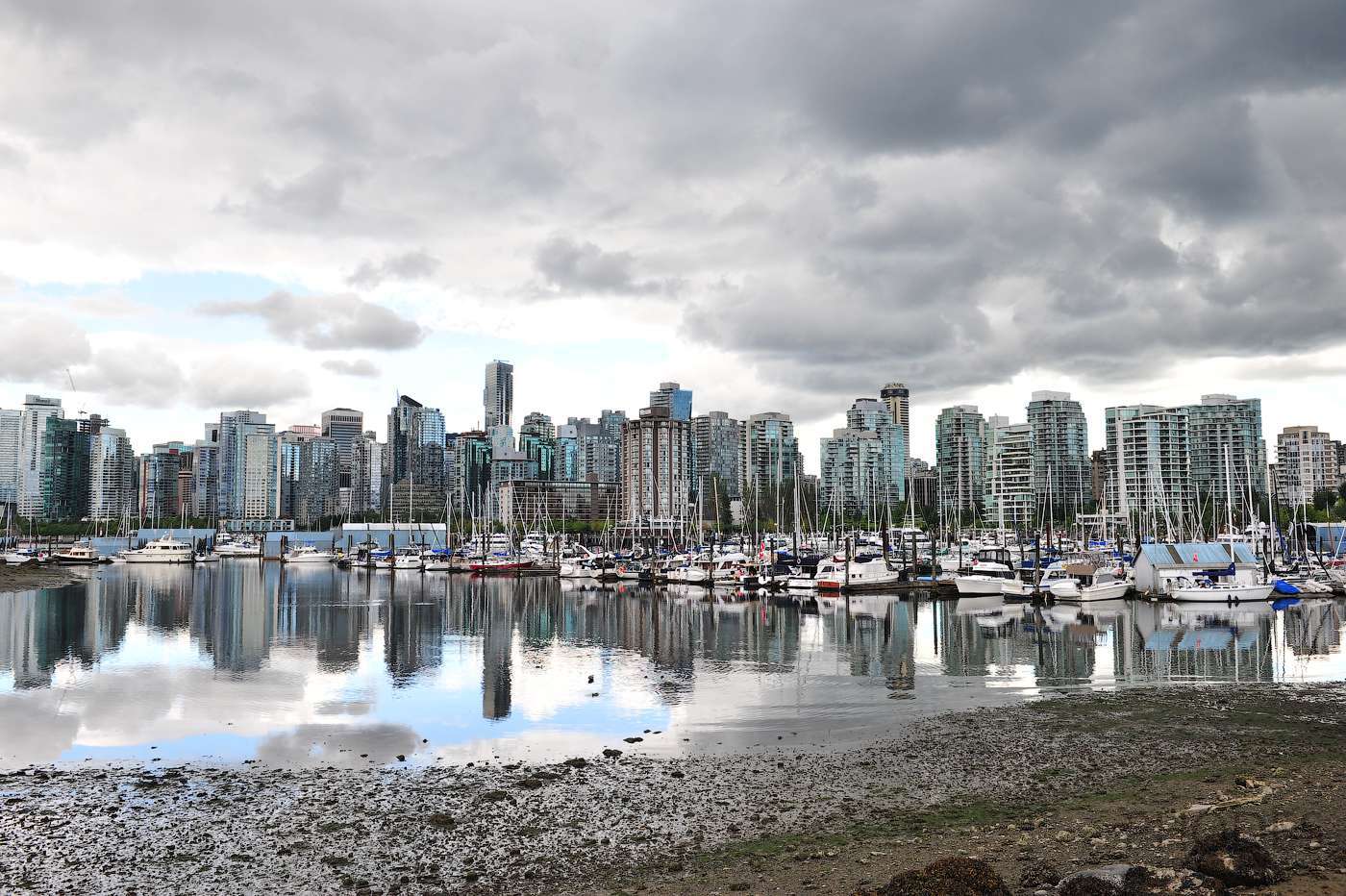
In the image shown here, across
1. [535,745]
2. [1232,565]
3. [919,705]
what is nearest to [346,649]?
[535,745]

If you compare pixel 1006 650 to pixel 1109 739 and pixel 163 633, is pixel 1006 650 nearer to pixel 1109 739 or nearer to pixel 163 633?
pixel 1109 739

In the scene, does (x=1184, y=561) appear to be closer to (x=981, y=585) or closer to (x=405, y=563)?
(x=981, y=585)

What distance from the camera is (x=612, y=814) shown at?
66.6 feet

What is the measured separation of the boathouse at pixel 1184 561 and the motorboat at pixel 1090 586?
2.17 metres

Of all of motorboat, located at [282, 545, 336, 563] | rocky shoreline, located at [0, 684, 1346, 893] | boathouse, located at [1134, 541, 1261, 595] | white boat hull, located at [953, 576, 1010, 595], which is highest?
boathouse, located at [1134, 541, 1261, 595]

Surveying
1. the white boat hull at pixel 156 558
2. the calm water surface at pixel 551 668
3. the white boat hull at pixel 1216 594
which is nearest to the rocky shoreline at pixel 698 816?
the calm water surface at pixel 551 668

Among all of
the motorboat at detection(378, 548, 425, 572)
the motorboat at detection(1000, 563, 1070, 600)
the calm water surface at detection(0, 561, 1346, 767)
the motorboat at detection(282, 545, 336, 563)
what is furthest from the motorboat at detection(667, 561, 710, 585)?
the motorboat at detection(282, 545, 336, 563)

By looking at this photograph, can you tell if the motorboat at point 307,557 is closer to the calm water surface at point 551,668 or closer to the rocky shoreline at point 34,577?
the rocky shoreline at point 34,577

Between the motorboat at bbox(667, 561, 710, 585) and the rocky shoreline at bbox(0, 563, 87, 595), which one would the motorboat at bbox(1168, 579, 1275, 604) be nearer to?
the motorboat at bbox(667, 561, 710, 585)

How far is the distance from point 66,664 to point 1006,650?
45.8 m

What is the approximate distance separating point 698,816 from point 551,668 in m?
23.9

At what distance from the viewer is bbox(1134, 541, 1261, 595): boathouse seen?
8012cm

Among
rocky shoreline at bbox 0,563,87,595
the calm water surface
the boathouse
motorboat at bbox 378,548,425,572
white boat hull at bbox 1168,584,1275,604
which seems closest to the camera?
the calm water surface

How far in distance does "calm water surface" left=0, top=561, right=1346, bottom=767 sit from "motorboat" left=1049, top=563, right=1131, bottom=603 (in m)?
2.56
